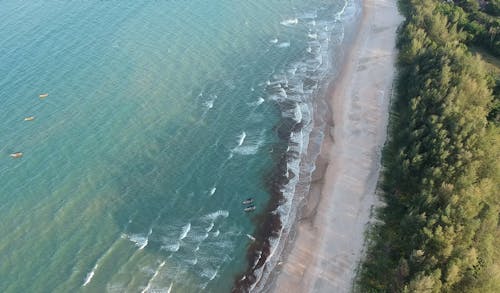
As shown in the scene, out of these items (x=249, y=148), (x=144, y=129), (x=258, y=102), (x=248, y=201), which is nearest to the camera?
(x=248, y=201)

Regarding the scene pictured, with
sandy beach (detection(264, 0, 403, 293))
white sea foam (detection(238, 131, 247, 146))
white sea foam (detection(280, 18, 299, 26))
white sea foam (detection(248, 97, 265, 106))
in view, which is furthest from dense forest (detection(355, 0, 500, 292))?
white sea foam (detection(280, 18, 299, 26))

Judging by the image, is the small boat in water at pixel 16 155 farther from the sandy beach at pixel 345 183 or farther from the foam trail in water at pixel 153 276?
the sandy beach at pixel 345 183

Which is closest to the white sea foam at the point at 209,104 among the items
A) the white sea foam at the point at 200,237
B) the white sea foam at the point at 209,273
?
the white sea foam at the point at 200,237

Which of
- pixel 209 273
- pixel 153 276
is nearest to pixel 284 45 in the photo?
pixel 209 273

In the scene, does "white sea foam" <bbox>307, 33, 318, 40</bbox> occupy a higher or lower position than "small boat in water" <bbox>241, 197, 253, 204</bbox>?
higher

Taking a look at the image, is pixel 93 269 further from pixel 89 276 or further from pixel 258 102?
pixel 258 102

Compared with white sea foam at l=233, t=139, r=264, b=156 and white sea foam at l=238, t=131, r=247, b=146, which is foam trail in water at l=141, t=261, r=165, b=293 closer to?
white sea foam at l=233, t=139, r=264, b=156

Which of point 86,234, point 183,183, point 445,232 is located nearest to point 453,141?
point 445,232
